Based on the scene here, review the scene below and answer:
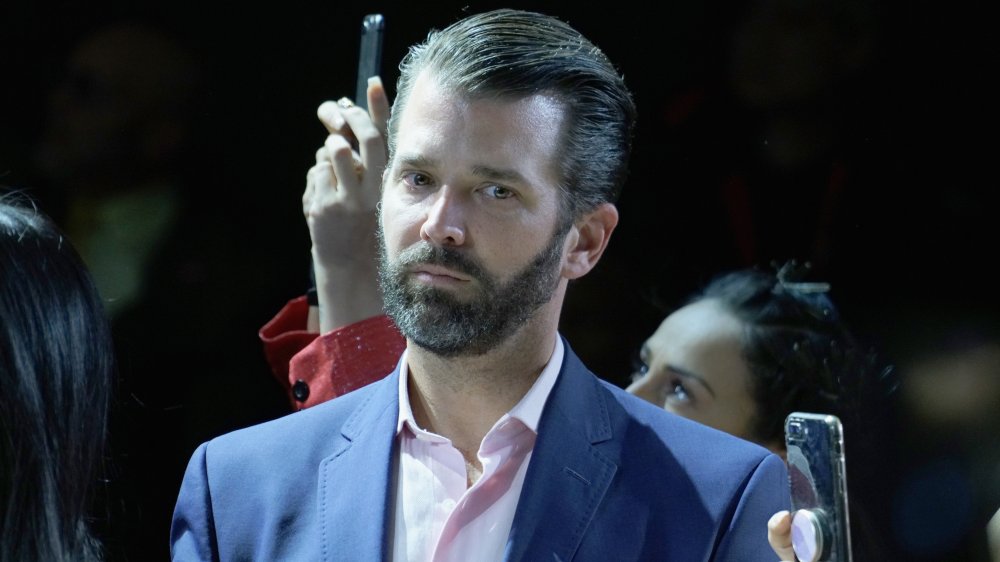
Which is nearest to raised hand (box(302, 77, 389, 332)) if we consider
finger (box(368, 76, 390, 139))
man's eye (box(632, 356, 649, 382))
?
finger (box(368, 76, 390, 139))

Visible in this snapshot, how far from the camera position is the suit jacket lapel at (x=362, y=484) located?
1774 millimetres

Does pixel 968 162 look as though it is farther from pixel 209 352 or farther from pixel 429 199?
pixel 209 352

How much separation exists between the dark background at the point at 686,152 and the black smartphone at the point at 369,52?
24cm

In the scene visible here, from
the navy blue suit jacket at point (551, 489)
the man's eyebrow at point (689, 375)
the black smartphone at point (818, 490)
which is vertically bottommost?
the man's eyebrow at point (689, 375)

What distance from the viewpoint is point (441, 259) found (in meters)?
1.77

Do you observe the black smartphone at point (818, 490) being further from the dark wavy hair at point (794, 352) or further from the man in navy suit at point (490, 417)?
the dark wavy hair at point (794, 352)

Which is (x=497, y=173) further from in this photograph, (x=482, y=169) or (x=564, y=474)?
(x=564, y=474)

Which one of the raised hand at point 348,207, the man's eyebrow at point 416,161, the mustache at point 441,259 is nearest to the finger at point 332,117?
the raised hand at point 348,207

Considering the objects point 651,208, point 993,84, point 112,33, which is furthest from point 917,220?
point 112,33

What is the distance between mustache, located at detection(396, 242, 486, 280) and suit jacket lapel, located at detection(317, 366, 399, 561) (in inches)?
9.5

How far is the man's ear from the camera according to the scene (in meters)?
1.95

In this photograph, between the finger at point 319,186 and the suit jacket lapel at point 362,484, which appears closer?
the suit jacket lapel at point 362,484

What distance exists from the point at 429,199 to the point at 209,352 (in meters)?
0.87

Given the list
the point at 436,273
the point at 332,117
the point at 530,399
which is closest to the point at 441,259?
the point at 436,273
